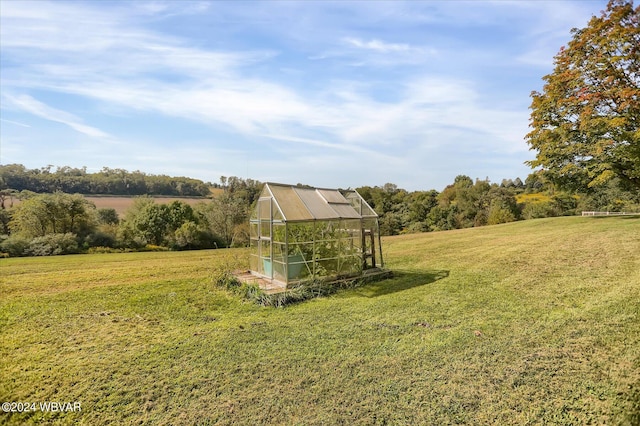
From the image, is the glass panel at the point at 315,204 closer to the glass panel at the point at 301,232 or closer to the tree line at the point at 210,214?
the glass panel at the point at 301,232

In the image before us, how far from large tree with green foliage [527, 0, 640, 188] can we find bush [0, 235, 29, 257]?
32911 mm

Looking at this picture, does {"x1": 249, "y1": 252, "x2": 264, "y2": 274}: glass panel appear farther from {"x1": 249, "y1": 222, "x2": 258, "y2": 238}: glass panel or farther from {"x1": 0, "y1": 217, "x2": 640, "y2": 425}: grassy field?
{"x1": 0, "y1": 217, "x2": 640, "y2": 425}: grassy field

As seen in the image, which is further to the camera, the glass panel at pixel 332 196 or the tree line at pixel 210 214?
the tree line at pixel 210 214

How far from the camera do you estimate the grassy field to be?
3.75 meters

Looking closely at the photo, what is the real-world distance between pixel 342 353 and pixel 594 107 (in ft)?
55.0

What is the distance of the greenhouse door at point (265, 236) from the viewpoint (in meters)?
9.58

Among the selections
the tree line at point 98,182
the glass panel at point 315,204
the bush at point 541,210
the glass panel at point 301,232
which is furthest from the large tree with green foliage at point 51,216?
the bush at point 541,210

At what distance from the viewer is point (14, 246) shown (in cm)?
2102

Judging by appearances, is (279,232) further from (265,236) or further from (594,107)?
(594,107)

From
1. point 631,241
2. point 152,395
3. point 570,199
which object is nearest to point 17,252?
point 152,395

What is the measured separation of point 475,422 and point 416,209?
Answer: 141 ft

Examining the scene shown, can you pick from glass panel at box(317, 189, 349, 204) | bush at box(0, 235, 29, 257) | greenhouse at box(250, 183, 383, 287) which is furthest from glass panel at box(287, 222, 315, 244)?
bush at box(0, 235, 29, 257)

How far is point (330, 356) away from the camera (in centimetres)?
507

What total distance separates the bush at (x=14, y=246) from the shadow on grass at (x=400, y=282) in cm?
2438
